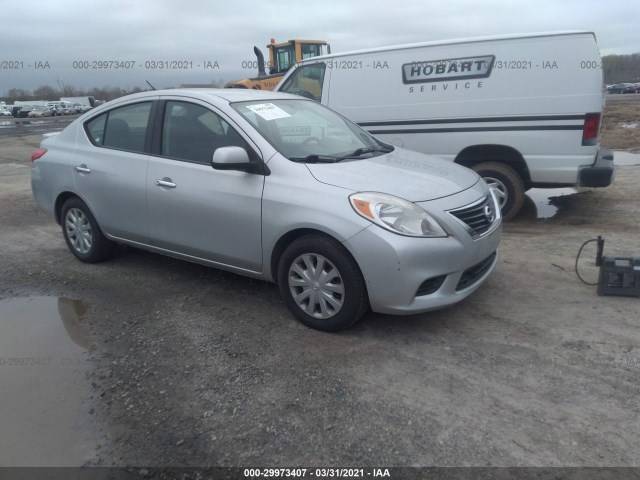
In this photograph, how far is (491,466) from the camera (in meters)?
2.38

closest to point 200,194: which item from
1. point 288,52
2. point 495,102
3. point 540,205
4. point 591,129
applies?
point 495,102

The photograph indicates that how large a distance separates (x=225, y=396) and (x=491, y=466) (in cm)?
148

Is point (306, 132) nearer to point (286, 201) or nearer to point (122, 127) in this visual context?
point (286, 201)

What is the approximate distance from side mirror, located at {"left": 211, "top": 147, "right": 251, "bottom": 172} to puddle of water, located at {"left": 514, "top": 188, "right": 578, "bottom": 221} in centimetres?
433

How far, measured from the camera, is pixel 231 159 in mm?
3693

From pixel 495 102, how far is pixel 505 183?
98 centimetres

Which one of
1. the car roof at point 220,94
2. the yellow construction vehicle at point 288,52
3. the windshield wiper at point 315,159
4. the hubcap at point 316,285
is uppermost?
the yellow construction vehicle at point 288,52

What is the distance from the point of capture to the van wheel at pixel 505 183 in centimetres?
627

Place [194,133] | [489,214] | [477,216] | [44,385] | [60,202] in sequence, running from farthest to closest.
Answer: [60,202], [194,133], [489,214], [477,216], [44,385]

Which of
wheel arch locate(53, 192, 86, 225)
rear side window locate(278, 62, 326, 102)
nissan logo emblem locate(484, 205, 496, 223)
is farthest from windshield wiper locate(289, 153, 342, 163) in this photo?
rear side window locate(278, 62, 326, 102)

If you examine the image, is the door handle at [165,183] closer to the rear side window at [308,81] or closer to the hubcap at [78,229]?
the hubcap at [78,229]

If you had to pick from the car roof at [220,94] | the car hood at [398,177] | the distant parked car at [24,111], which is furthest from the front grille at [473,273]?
the distant parked car at [24,111]

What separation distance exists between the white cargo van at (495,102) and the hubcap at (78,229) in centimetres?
368

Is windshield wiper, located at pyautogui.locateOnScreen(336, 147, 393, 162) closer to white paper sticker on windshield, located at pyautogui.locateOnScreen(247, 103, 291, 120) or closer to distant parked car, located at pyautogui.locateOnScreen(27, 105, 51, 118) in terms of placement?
white paper sticker on windshield, located at pyautogui.locateOnScreen(247, 103, 291, 120)
